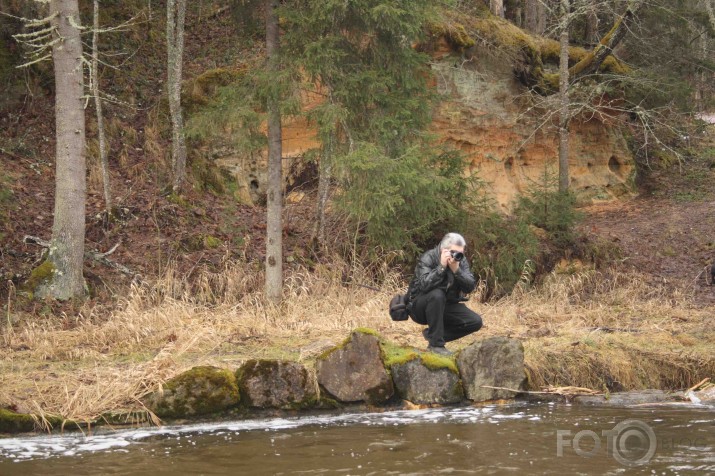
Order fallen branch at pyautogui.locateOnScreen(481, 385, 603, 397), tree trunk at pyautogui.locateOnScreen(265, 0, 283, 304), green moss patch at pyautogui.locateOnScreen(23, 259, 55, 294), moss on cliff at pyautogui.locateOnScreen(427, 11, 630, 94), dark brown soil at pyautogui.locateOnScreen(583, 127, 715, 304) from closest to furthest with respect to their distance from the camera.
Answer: fallen branch at pyautogui.locateOnScreen(481, 385, 603, 397), green moss patch at pyautogui.locateOnScreen(23, 259, 55, 294), tree trunk at pyautogui.locateOnScreen(265, 0, 283, 304), dark brown soil at pyautogui.locateOnScreen(583, 127, 715, 304), moss on cliff at pyautogui.locateOnScreen(427, 11, 630, 94)

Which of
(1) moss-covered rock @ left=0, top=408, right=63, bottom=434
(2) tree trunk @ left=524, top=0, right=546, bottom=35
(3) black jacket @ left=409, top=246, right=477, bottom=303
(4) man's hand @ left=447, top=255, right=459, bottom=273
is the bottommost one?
(1) moss-covered rock @ left=0, top=408, right=63, bottom=434

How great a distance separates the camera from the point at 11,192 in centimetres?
1392

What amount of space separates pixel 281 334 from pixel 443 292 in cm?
274

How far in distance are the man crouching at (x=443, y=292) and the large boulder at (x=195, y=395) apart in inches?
88.8

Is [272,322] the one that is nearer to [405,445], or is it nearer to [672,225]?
[405,445]

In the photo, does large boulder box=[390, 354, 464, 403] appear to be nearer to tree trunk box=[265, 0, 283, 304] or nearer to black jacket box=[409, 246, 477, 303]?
black jacket box=[409, 246, 477, 303]

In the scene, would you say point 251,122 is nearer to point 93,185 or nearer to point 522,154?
point 93,185

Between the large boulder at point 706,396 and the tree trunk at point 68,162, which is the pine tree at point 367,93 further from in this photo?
the large boulder at point 706,396

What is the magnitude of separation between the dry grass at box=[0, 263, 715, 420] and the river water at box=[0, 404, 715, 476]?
33.1 inches

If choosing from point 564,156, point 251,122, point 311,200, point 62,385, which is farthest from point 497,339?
point 564,156

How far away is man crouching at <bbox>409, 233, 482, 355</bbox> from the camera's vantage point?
840 cm

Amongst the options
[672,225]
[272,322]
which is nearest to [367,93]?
[272,322]

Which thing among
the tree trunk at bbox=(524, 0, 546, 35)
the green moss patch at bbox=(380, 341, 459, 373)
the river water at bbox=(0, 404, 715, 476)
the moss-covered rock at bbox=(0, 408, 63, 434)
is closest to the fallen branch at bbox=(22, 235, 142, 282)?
the moss-covered rock at bbox=(0, 408, 63, 434)

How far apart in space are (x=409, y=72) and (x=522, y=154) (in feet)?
28.9
